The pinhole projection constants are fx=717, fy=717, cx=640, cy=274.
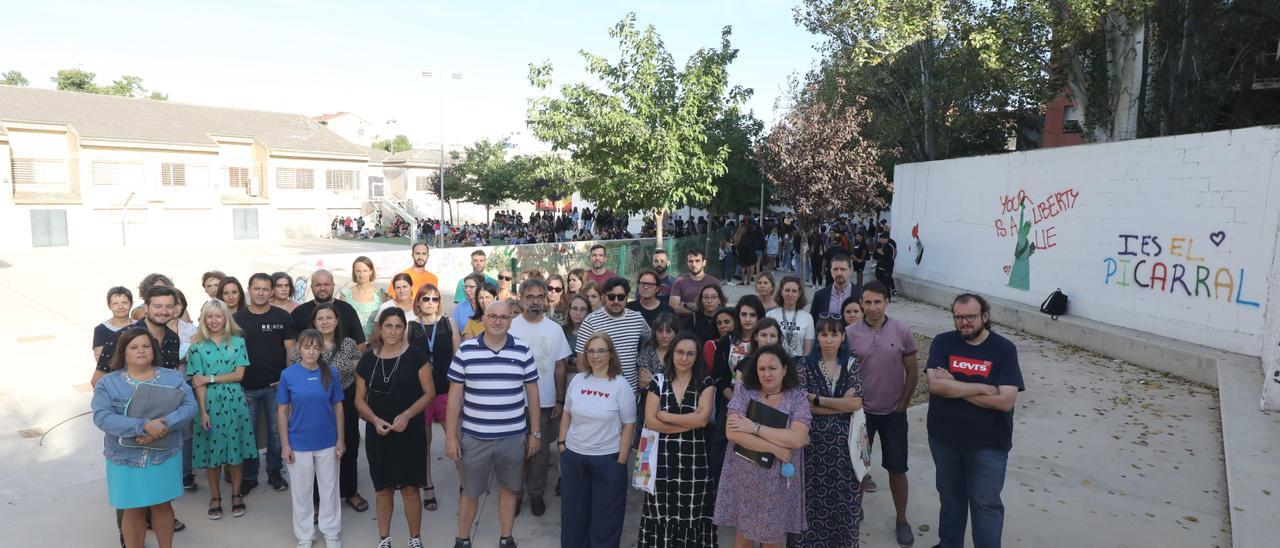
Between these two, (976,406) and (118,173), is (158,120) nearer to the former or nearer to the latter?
(118,173)

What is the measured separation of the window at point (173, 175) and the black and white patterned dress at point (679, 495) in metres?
Answer: 42.5

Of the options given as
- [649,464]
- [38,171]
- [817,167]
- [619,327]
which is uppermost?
[38,171]

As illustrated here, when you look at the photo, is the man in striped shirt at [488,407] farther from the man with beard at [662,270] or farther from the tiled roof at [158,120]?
the tiled roof at [158,120]

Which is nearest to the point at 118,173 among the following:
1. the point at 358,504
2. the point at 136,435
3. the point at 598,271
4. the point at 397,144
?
the point at 598,271

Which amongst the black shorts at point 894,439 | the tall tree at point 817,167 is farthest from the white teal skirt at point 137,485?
the tall tree at point 817,167

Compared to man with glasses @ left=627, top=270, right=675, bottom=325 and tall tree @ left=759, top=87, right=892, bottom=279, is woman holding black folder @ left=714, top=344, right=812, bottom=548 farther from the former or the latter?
tall tree @ left=759, top=87, right=892, bottom=279

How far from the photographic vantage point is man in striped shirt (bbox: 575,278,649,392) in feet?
17.9

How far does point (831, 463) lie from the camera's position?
4.43 metres

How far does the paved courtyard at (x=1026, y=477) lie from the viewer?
5.07 metres

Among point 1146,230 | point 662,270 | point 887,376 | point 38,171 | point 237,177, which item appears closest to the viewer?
point 887,376

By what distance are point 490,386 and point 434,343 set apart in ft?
3.69

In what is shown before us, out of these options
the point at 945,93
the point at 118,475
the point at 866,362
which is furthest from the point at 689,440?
the point at 945,93

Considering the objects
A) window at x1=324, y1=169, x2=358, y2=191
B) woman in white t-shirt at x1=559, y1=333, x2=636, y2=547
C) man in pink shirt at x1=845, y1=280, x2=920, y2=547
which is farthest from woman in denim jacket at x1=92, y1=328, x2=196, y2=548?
window at x1=324, y1=169, x2=358, y2=191

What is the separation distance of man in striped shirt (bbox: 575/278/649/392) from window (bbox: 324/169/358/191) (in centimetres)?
4443
